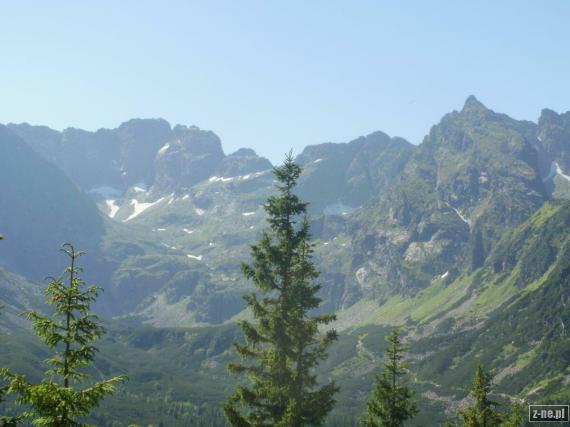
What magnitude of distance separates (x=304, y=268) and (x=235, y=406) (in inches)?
365

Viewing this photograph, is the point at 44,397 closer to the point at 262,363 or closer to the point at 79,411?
the point at 79,411

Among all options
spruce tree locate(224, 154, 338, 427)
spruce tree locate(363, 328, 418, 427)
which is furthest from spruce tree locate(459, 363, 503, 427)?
spruce tree locate(224, 154, 338, 427)

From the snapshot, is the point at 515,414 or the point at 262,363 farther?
the point at 515,414

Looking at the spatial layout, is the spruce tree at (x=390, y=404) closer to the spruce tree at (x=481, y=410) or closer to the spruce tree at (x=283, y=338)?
the spruce tree at (x=481, y=410)

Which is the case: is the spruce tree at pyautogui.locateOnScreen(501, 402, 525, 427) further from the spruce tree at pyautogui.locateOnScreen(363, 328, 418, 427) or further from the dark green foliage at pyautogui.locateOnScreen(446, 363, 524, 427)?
the spruce tree at pyautogui.locateOnScreen(363, 328, 418, 427)

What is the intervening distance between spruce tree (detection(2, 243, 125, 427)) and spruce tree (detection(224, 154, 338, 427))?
13517 millimetres

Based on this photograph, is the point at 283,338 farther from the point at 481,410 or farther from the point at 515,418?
the point at 515,418

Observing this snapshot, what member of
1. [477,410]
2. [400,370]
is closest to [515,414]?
[477,410]

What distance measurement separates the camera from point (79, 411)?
20.0 meters

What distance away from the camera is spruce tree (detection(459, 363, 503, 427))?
3844 centimetres

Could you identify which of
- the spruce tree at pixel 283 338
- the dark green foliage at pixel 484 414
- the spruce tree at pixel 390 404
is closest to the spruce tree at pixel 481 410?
the dark green foliage at pixel 484 414

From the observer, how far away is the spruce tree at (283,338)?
3422 centimetres

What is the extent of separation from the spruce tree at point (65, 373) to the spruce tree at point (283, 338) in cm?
1352

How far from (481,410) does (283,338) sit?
14954mm
